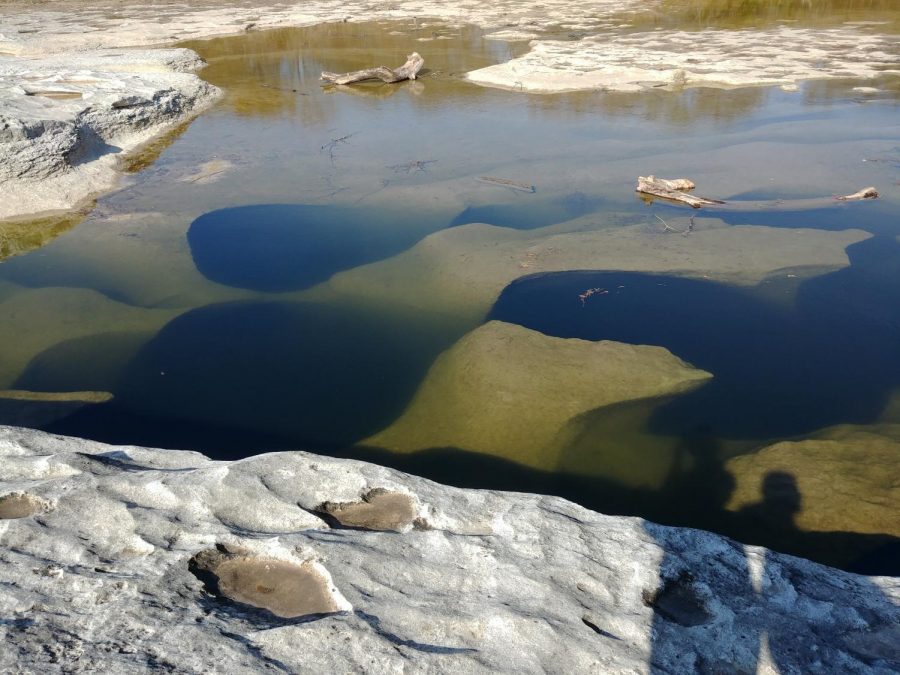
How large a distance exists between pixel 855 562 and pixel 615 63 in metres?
10.0

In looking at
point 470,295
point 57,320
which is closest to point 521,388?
point 470,295

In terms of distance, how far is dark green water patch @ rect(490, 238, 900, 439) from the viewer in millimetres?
3588

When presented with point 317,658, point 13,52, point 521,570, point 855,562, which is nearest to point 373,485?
point 521,570

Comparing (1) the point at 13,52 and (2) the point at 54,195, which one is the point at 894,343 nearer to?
(2) the point at 54,195

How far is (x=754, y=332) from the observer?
4.21 metres

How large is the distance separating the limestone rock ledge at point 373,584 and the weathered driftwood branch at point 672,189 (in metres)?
4.30

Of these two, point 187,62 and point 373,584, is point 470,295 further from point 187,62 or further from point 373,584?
point 187,62

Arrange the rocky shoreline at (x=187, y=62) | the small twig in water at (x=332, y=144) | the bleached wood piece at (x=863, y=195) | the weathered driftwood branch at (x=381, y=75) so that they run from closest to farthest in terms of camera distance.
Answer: the bleached wood piece at (x=863, y=195) < the rocky shoreline at (x=187, y=62) < the small twig in water at (x=332, y=144) < the weathered driftwood branch at (x=381, y=75)

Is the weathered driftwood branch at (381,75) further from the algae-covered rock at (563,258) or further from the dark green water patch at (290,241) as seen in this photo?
the algae-covered rock at (563,258)

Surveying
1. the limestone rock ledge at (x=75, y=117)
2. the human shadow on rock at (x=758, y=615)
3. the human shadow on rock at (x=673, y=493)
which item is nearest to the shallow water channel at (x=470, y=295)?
the human shadow on rock at (x=673, y=493)

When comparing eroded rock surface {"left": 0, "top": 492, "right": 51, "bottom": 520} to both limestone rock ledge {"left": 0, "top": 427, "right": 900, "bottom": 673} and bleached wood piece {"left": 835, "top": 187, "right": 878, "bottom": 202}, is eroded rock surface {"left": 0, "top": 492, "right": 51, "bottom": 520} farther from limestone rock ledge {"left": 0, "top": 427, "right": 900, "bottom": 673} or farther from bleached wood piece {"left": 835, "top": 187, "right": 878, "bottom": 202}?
bleached wood piece {"left": 835, "top": 187, "right": 878, "bottom": 202}

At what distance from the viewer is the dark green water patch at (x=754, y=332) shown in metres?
3.59

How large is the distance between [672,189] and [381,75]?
6.93m

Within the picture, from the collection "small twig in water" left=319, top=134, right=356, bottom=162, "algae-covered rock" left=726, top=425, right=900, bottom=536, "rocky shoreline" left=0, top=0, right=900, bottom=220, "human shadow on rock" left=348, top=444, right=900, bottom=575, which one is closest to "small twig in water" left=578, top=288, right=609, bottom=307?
"human shadow on rock" left=348, top=444, right=900, bottom=575
